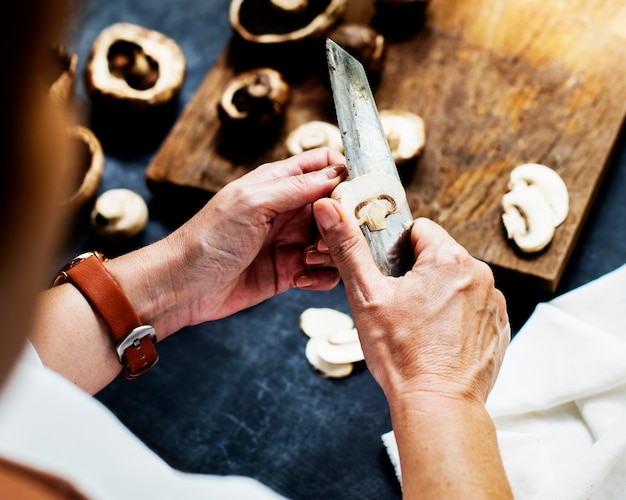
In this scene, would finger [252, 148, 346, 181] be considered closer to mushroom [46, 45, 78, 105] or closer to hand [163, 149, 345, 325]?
hand [163, 149, 345, 325]

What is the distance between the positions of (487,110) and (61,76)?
108cm

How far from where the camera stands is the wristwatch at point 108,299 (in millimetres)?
1223

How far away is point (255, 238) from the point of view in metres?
1.29

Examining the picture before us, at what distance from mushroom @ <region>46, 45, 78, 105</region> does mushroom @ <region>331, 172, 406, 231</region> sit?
3.18 ft

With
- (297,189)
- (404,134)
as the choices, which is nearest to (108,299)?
(297,189)

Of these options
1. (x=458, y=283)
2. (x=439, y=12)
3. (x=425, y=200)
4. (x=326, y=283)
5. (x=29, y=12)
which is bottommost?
(x=326, y=283)

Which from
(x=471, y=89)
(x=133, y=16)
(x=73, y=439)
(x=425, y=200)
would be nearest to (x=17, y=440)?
(x=73, y=439)

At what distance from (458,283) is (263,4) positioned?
3.68 ft

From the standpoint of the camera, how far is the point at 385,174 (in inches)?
45.1

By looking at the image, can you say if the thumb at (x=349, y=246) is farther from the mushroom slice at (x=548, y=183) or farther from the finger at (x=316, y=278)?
the mushroom slice at (x=548, y=183)

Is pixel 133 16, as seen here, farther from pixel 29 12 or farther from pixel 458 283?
pixel 29 12

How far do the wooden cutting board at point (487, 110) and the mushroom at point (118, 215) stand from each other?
75 mm

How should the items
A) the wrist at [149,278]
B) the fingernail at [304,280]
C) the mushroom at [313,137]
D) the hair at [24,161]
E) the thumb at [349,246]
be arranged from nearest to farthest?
the hair at [24,161]
the thumb at [349,246]
the wrist at [149,278]
the fingernail at [304,280]
the mushroom at [313,137]

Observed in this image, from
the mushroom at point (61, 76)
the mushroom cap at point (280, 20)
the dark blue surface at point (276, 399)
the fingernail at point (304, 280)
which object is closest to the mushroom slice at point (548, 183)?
the dark blue surface at point (276, 399)
